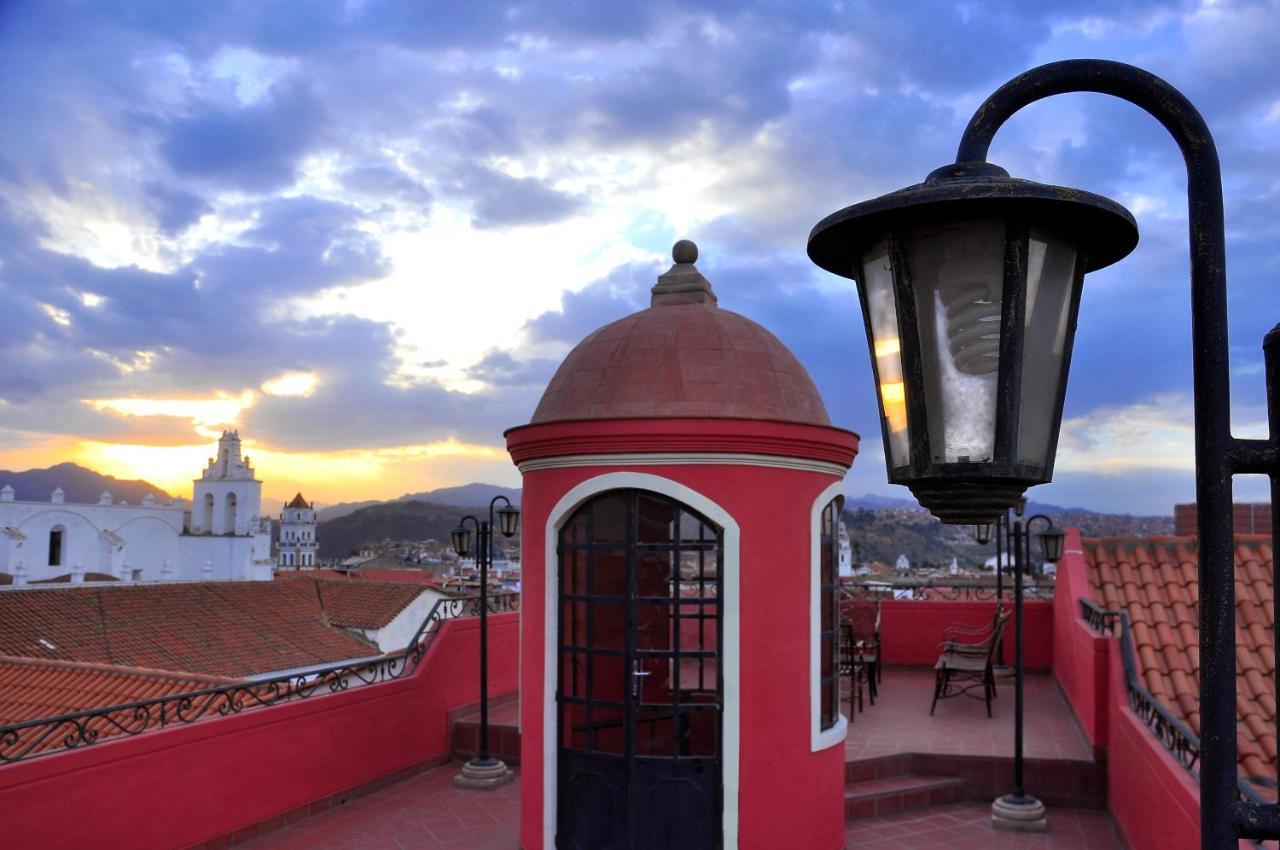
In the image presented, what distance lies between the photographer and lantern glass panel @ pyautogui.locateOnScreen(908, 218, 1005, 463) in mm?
1994

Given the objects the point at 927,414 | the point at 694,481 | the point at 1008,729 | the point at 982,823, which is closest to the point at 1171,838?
the point at 982,823

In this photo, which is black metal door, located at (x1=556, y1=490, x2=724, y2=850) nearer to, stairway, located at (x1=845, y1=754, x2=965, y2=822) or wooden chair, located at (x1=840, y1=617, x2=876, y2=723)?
stairway, located at (x1=845, y1=754, x2=965, y2=822)

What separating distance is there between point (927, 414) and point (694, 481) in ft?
17.2

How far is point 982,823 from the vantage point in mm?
9172

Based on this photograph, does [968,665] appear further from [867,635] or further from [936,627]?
[936,627]

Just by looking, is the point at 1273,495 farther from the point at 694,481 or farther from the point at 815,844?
the point at 815,844

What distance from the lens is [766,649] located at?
287 inches

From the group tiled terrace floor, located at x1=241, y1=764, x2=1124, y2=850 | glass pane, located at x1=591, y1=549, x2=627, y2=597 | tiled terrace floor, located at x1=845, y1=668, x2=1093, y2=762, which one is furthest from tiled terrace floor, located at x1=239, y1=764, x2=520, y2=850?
tiled terrace floor, located at x1=845, y1=668, x2=1093, y2=762

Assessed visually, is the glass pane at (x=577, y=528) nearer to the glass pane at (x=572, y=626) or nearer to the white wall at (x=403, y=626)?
the glass pane at (x=572, y=626)

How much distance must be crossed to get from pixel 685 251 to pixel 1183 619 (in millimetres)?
6545

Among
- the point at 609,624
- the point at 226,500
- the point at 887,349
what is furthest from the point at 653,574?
the point at 226,500

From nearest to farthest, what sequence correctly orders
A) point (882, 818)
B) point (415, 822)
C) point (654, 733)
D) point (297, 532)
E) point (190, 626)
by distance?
1. point (654, 733)
2. point (415, 822)
3. point (882, 818)
4. point (190, 626)
5. point (297, 532)

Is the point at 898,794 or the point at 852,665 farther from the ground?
the point at 852,665

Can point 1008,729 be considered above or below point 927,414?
below
